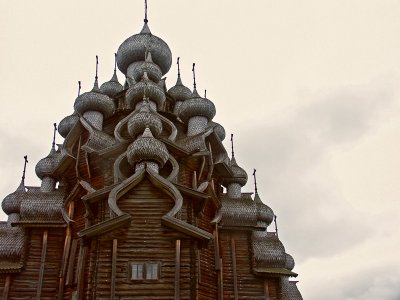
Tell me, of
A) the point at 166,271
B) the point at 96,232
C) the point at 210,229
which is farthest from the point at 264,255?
the point at 96,232

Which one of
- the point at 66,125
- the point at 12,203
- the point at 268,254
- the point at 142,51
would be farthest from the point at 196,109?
the point at 12,203

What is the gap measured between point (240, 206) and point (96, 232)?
6.77 metres

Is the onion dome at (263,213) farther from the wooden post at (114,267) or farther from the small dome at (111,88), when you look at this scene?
the wooden post at (114,267)

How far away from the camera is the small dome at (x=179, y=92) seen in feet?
68.1

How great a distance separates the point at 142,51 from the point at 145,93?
539 cm

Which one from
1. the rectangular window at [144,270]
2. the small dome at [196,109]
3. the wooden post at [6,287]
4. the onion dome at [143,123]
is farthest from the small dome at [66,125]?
the rectangular window at [144,270]

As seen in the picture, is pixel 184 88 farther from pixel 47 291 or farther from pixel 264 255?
pixel 47 291

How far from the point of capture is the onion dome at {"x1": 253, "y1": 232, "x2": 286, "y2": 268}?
1669cm

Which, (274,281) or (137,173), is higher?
(137,173)

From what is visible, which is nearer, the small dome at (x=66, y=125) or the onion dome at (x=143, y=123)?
the onion dome at (x=143, y=123)

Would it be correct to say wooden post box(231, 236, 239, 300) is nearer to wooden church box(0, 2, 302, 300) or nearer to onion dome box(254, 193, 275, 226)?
wooden church box(0, 2, 302, 300)

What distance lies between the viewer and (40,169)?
61.2 feet

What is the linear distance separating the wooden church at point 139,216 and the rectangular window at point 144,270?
0.02 metres

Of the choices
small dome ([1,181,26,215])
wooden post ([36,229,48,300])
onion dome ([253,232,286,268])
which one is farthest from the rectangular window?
small dome ([1,181,26,215])
